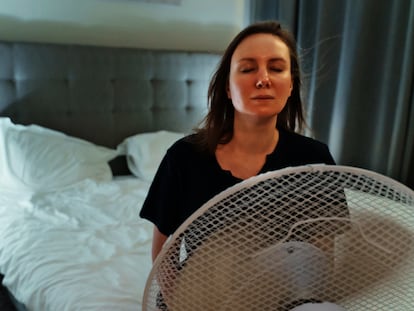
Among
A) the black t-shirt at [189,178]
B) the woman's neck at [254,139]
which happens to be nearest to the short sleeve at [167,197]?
the black t-shirt at [189,178]

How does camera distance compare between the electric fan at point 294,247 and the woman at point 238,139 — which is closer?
the electric fan at point 294,247

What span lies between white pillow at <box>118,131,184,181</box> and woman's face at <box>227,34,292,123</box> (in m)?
1.51

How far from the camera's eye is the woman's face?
790mm

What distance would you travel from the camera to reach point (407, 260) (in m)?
0.67

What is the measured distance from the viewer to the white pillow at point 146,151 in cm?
231

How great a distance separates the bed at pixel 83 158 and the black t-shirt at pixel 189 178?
38 centimetres

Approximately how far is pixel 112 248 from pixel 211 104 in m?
0.72

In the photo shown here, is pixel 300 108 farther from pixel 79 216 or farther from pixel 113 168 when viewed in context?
pixel 113 168

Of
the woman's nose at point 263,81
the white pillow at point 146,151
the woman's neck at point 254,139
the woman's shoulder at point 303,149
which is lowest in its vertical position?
the white pillow at point 146,151

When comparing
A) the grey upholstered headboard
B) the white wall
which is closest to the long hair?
the grey upholstered headboard

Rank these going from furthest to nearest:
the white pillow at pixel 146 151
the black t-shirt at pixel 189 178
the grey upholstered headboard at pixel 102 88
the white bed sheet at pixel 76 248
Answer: the white pillow at pixel 146 151 → the grey upholstered headboard at pixel 102 88 → the white bed sheet at pixel 76 248 → the black t-shirt at pixel 189 178

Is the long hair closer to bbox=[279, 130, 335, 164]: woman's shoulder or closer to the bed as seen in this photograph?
bbox=[279, 130, 335, 164]: woman's shoulder

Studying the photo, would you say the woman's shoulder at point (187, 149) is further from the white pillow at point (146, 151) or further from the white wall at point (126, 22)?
the white wall at point (126, 22)

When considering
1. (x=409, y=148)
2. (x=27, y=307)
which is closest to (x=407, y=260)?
(x=27, y=307)
